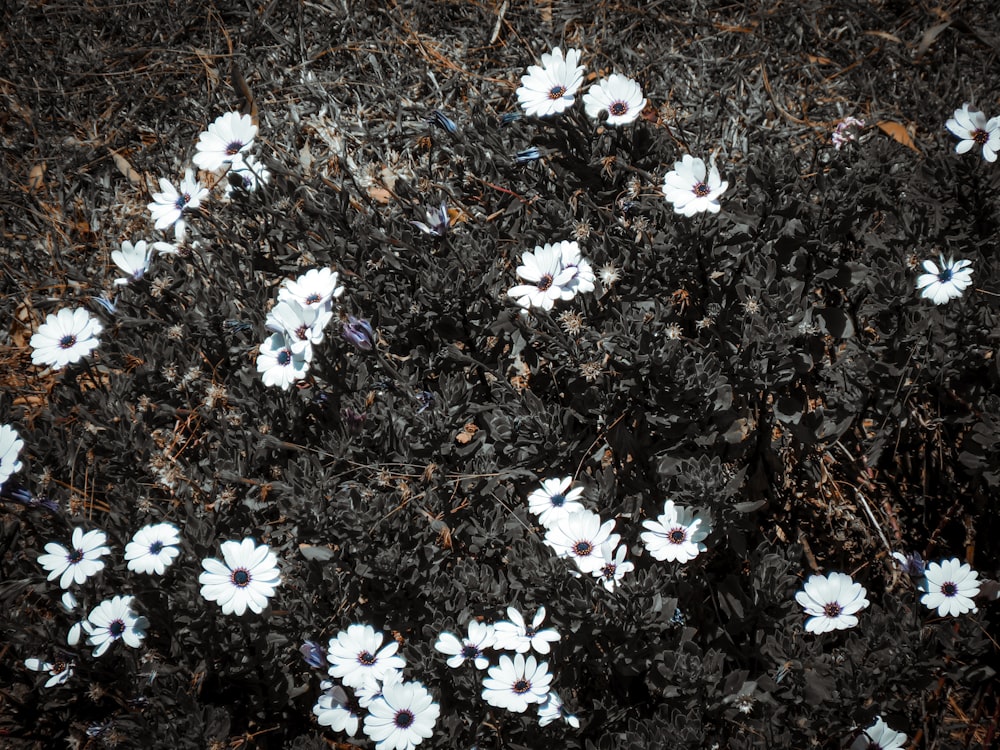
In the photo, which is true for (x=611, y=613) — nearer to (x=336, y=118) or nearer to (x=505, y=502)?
(x=505, y=502)

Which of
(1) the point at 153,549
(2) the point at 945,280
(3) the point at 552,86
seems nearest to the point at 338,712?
(1) the point at 153,549

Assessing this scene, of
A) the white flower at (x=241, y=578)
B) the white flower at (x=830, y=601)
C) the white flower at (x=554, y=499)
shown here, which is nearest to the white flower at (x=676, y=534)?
the white flower at (x=554, y=499)

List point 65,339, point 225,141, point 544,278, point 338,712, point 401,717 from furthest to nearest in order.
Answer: point 225,141, point 65,339, point 544,278, point 338,712, point 401,717

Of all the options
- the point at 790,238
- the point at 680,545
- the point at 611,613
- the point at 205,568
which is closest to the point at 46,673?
the point at 205,568

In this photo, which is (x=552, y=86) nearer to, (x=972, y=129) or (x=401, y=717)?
(x=972, y=129)

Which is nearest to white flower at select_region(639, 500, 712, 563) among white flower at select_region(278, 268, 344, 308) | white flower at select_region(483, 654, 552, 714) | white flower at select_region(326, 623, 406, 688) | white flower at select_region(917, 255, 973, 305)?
white flower at select_region(483, 654, 552, 714)

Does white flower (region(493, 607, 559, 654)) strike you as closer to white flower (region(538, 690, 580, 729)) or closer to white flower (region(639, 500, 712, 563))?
white flower (region(538, 690, 580, 729))

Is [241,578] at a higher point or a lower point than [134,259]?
lower
